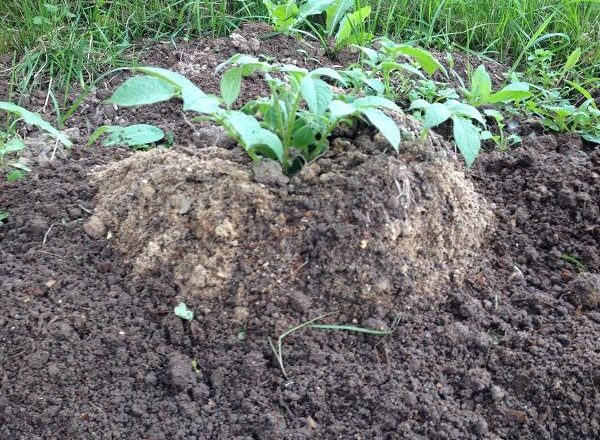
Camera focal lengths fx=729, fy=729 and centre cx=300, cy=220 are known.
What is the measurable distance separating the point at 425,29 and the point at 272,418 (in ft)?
6.18

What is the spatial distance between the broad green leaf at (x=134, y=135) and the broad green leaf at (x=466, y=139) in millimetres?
860

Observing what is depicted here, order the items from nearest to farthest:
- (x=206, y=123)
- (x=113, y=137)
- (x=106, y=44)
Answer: (x=113, y=137), (x=206, y=123), (x=106, y=44)

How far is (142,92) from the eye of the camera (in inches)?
66.4

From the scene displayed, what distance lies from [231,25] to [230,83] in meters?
1.19

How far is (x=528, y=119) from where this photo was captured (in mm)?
2430

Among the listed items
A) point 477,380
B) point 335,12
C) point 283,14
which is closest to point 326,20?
point 335,12

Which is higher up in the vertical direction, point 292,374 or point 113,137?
point 113,137

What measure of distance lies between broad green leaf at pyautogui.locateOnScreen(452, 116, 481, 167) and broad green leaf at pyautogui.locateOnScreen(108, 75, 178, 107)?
0.69 metres

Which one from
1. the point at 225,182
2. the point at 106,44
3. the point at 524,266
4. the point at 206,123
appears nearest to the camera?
the point at 225,182

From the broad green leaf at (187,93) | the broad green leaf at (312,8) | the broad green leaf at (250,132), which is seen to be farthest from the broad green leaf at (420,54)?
the broad green leaf at (312,8)

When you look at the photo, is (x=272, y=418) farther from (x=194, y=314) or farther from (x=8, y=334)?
(x=8, y=334)

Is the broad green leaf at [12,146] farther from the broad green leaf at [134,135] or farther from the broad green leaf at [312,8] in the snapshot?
the broad green leaf at [312,8]

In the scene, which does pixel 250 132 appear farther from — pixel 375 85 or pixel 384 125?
pixel 375 85

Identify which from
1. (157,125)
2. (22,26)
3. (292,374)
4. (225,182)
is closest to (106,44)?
(22,26)
